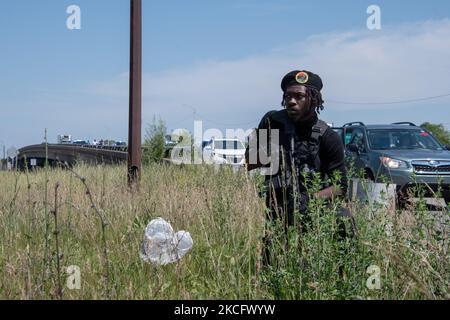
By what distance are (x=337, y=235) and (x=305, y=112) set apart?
2.97 feet

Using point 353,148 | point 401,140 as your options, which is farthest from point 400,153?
point 401,140

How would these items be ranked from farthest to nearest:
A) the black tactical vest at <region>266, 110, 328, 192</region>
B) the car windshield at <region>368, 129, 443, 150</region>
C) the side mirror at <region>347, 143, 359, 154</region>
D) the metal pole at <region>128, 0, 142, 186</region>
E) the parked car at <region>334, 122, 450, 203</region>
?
the car windshield at <region>368, 129, 443, 150</region> < the side mirror at <region>347, 143, 359, 154</region> < the parked car at <region>334, 122, 450, 203</region> < the metal pole at <region>128, 0, 142, 186</region> < the black tactical vest at <region>266, 110, 328, 192</region>

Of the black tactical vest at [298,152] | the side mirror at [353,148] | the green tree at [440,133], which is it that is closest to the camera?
the black tactical vest at [298,152]

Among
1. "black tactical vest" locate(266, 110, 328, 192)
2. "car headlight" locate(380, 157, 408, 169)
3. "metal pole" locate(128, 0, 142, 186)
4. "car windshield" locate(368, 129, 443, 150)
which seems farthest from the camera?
"car windshield" locate(368, 129, 443, 150)

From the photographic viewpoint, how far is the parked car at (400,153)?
11953mm

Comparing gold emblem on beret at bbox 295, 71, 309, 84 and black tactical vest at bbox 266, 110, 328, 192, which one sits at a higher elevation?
gold emblem on beret at bbox 295, 71, 309, 84

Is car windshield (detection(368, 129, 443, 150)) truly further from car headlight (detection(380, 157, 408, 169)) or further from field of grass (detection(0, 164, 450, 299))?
field of grass (detection(0, 164, 450, 299))

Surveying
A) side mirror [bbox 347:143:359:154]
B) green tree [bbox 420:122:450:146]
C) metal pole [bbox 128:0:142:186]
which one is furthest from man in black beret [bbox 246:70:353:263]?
green tree [bbox 420:122:450:146]

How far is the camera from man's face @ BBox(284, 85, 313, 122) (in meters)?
4.41

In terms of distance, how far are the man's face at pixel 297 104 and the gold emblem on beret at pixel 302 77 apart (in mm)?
40

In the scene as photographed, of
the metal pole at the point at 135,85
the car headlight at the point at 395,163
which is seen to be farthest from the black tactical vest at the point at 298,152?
the car headlight at the point at 395,163

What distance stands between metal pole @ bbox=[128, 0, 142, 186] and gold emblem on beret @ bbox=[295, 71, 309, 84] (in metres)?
5.17

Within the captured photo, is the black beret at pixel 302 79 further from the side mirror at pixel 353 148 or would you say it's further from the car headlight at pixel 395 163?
the side mirror at pixel 353 148
